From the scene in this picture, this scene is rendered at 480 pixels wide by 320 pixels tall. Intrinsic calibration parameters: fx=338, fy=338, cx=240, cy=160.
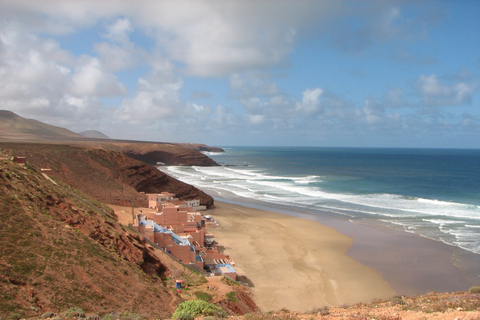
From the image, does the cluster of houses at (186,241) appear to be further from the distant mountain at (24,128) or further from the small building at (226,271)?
the distant mountain at (24,128)

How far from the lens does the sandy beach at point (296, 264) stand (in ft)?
59.2

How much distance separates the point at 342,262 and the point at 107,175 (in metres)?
28.1

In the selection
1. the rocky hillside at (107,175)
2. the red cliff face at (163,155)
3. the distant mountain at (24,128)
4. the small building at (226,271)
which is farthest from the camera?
the distant mountain at (24,128)

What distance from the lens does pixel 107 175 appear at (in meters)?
39.4

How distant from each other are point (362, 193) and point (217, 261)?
118 feet

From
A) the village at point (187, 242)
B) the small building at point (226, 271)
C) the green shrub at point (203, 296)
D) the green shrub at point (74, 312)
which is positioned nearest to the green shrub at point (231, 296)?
the green shrub at point (203, 296)

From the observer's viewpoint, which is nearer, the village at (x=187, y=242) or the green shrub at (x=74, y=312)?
the green shrub at (x=74, y=312)

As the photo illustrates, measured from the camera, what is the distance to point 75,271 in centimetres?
1243

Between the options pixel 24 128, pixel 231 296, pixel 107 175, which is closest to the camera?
pixel 231 296

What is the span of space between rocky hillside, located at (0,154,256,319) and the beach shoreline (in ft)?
11.4

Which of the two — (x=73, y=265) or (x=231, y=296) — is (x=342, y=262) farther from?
(x=73, y=265)

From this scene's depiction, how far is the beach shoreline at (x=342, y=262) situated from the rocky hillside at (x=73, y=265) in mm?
3488

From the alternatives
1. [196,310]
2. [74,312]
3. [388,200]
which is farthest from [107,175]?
[388,200]

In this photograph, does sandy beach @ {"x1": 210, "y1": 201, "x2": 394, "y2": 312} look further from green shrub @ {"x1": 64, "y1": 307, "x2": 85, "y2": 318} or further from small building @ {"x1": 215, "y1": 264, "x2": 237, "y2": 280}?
green shrub @ {"x1": 64, "y1": 307, "x2": 85, "y2": 318}
